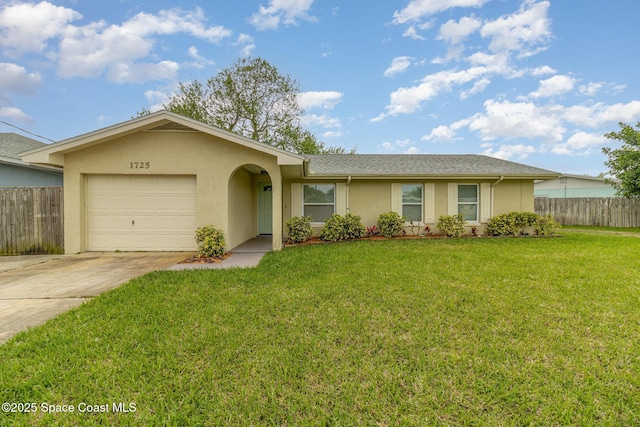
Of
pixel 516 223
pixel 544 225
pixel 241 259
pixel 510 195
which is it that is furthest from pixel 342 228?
pixel 544 225

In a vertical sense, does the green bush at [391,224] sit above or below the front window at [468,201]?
below

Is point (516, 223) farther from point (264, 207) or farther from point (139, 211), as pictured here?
point (139, 211)

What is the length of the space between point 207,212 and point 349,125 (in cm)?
1499

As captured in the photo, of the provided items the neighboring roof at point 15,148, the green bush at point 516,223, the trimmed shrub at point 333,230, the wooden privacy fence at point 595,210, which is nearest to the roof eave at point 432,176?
the green bush at point 516,223

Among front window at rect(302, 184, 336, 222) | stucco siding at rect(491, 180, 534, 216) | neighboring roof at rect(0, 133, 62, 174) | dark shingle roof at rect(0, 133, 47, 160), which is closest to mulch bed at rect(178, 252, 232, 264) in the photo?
front window at rect(302, 184, 336, 222)

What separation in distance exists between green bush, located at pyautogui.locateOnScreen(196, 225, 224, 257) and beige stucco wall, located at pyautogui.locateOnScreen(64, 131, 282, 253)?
0.33 meters

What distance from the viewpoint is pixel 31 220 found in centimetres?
820

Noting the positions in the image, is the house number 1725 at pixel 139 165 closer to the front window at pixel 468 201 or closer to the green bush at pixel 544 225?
the front window at pixel 468 201

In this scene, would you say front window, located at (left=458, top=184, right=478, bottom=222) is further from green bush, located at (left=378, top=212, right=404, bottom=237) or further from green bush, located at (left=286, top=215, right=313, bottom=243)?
green bush, located at (left=286, top=215, right=313, bottom=243)

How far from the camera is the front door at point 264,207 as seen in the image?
12453mm

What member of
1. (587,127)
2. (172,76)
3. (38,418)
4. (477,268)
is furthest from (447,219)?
(172,76)

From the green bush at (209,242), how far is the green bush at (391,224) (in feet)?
18.8

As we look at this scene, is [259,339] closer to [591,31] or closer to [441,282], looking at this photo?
[441,282]

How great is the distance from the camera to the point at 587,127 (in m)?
17.8
